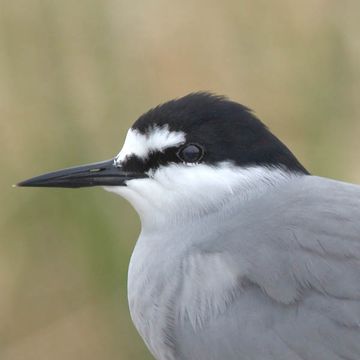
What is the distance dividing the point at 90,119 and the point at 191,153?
1286 mm

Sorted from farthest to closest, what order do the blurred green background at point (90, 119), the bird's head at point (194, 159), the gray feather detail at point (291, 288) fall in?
the blurred green background at point (90, 119) → the bird's head at point (194, 159) → the gray feather detail at point (291, 288)

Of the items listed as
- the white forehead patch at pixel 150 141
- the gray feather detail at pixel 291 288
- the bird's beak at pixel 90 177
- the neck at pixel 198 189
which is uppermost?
the white forehead patch at pixel 150 141

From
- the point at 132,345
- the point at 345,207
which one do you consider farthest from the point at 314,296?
the point at 132,345

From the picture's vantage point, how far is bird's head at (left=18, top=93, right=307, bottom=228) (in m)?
2.99

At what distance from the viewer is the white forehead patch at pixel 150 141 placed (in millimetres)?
2994

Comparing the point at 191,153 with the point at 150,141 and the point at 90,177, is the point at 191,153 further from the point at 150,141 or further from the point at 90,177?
the point at 90,177

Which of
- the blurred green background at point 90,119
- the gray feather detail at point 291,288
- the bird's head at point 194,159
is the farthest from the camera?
the blurred green background at point 90,119

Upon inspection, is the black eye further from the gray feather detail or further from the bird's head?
the gray feather detail

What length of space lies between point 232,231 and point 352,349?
0.51 metres

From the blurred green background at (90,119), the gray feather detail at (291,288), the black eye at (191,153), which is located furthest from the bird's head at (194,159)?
the blurred green background at (90,119)

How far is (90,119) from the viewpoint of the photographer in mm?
4207

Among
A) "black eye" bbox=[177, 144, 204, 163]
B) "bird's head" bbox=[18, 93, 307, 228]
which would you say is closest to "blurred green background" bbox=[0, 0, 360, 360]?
"bird's head" bbox=[18, 93, 307, 228]

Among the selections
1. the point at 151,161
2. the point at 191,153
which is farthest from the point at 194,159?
the point at 151,161

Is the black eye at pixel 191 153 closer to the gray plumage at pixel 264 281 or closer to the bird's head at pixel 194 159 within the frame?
the bird's head at pixel 194 159
